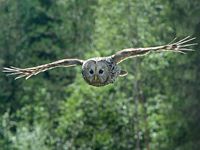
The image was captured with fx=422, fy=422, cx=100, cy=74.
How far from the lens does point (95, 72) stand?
5555mm

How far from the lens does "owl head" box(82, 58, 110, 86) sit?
557 cm

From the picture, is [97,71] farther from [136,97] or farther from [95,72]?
[136,97]

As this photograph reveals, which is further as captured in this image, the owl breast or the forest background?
the forest background

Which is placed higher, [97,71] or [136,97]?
[97,71]

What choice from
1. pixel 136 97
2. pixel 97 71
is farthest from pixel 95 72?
pixel 136 97

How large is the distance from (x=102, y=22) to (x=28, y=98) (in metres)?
6.76

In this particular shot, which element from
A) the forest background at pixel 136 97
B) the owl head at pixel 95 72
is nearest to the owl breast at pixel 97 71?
the owl head at pixel 95 72

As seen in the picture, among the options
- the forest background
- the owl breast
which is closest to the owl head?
the owl breast

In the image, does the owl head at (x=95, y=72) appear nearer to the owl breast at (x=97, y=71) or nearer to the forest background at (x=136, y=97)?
the owl breast at (x=97, y=71)

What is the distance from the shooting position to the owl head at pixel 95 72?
557cm

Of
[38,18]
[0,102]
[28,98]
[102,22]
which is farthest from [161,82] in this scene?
[38,18]

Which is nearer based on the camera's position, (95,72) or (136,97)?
(95,72)

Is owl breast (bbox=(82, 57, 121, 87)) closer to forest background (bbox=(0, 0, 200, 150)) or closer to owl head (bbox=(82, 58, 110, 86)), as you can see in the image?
owl head (bbox=(82, 58, 110, 86))

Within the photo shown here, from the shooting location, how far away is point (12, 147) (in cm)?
1327
